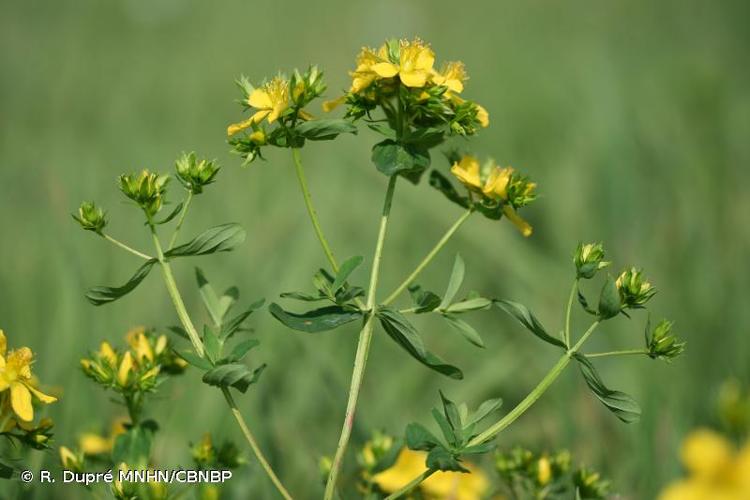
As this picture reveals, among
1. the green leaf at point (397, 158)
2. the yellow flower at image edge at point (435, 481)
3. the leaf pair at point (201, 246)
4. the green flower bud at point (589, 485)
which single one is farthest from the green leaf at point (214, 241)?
the green flower bud at point (589, 485)

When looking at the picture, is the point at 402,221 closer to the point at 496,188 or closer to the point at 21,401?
the point at 496,188

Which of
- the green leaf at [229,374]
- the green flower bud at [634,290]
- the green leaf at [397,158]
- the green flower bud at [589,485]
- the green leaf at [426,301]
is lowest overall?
the green flower bud at [589,485]

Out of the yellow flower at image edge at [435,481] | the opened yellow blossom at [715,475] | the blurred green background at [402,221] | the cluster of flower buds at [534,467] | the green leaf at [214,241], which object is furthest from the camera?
the blurred green background at [402,221]

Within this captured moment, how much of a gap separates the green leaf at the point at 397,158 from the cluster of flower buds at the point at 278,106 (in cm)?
12

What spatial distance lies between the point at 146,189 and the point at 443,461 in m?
0.57

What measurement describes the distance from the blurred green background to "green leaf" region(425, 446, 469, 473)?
42cm

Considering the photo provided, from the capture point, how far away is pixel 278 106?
1275 mm

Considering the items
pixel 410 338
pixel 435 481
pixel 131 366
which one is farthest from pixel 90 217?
pixel 435 481

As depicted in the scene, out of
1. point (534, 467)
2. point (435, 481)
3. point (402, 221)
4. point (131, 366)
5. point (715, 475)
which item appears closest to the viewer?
point (715, 475)

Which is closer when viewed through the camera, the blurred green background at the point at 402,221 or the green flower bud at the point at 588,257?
the green flower bud at the point at 588,257

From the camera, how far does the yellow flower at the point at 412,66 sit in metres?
1.22

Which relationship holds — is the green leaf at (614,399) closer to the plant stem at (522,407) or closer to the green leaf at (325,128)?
the plant stem at (522,407)

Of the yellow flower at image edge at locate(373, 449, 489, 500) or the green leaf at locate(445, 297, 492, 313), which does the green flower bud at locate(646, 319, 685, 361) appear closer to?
the green leaf at locate(445, 297, 492, 313)

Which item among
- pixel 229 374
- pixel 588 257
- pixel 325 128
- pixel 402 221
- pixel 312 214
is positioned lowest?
pixel 229 374
